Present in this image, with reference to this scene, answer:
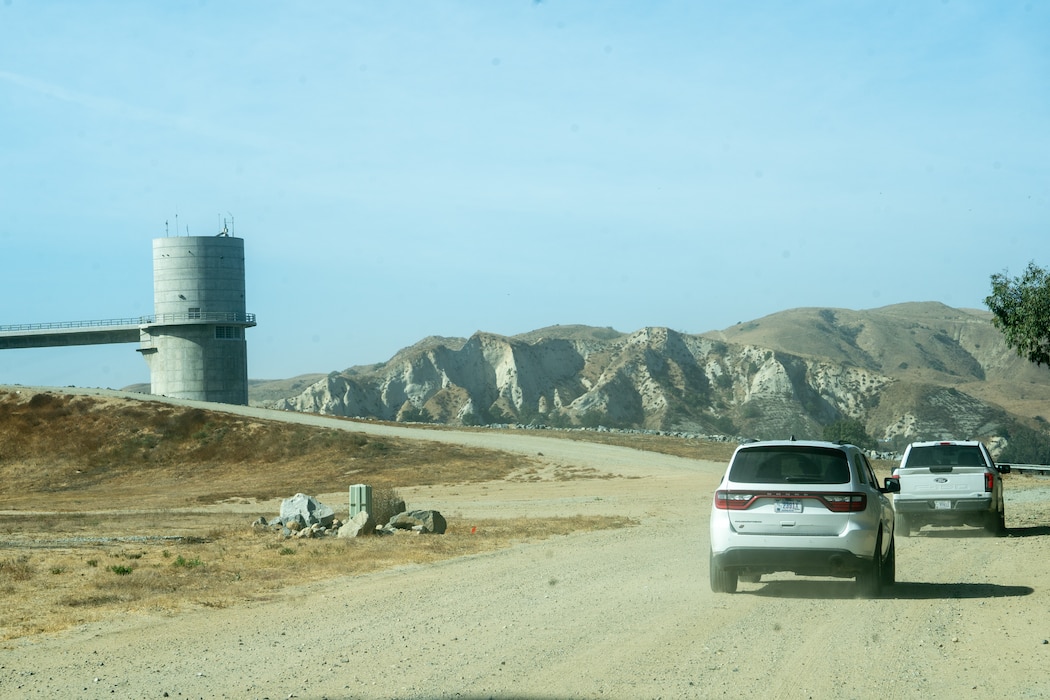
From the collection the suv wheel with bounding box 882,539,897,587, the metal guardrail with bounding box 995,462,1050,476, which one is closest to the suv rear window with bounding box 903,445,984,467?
the suv wheel with bounding box 882,539,897,587

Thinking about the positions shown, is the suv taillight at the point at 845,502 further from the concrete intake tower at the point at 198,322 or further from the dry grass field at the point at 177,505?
the concrete intake tower at the point at 198,322

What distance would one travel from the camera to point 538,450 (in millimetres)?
65000

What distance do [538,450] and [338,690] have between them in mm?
56573

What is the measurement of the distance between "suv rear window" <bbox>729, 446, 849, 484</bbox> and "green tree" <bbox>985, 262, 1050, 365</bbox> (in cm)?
1521

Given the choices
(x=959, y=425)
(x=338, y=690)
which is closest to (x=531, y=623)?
(x=338, y=690)

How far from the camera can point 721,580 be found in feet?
45.1

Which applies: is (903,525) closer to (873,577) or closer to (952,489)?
(952,489)

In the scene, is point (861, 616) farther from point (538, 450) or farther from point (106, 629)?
point (538, 450)

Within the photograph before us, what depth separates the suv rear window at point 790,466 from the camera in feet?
43.9

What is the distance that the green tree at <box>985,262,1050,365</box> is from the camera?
26.3 m

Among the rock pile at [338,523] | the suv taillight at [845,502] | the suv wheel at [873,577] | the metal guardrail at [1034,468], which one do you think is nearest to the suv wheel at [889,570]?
the suv wheel at [873,577]

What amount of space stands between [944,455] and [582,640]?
15.2 m

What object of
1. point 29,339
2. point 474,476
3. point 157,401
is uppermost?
point 29,339

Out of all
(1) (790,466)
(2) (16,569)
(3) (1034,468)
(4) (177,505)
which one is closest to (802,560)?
(1) (790,466)
